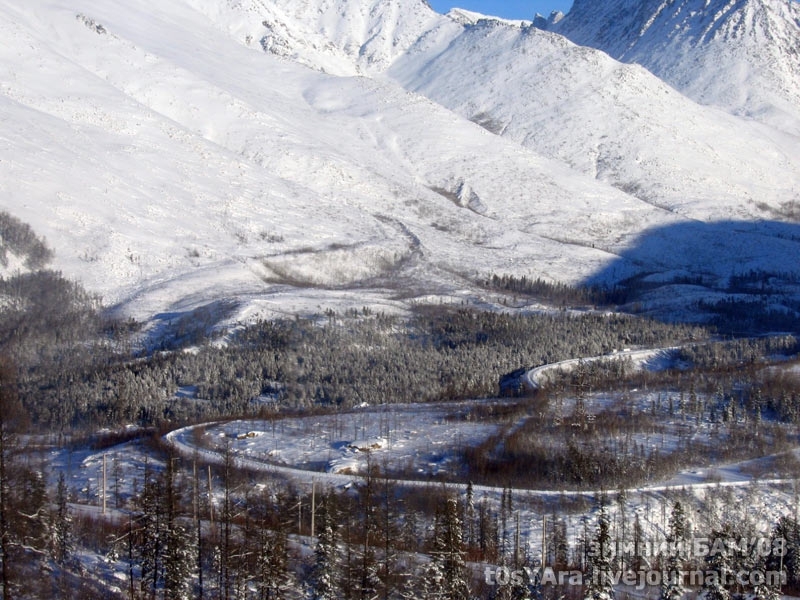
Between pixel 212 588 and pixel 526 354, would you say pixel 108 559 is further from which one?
pixel 526 354

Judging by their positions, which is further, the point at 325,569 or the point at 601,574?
the point at 325,569

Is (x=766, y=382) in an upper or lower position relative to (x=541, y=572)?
upper

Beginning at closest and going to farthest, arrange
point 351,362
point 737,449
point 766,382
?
point 737,449 → point 766,382 → point 351,362

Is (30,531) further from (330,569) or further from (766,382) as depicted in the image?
(766,382)

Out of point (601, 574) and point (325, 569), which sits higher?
point (325, 569)

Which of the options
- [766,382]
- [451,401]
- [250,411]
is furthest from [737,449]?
[250,411]

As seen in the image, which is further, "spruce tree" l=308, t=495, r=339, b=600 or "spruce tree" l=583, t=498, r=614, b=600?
"spruce tree" l=308, t=495, r=339, b=600

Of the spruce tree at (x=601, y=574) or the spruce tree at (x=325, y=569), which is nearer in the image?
the spruce tree at (x=601, y=574)

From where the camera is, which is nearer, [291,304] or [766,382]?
[766,382]

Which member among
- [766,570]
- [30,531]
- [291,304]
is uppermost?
[291,304]

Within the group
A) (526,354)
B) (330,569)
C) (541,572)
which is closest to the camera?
(330,569)
